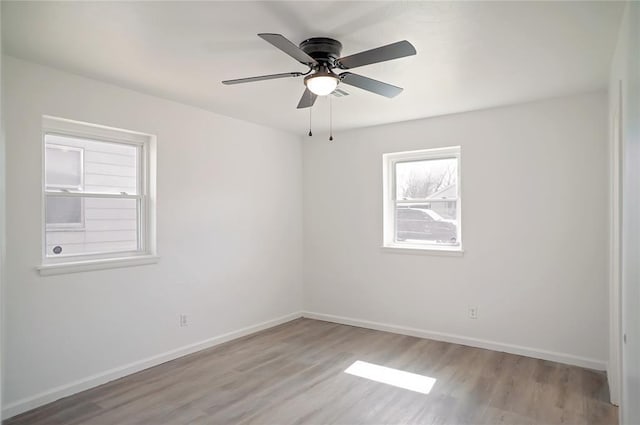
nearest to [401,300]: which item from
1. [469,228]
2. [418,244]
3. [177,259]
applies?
[418,244]

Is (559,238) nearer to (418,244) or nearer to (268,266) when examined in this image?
(418,244)

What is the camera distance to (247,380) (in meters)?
3.39

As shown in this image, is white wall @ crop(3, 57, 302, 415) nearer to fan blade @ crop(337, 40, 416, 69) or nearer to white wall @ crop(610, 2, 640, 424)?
fan blade @ crop(337, 40, 416, 69)

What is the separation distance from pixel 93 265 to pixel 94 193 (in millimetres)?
632

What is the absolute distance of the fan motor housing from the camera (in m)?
2.45

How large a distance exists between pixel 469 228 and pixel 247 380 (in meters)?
2.77

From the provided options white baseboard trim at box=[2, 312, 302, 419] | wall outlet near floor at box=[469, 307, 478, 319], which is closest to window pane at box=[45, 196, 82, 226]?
white baseboard trim at box=[2, 312, 302, 419]

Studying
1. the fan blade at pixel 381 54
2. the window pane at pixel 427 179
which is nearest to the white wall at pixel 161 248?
the window pane at pixel 427 179

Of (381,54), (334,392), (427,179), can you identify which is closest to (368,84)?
(381,54)

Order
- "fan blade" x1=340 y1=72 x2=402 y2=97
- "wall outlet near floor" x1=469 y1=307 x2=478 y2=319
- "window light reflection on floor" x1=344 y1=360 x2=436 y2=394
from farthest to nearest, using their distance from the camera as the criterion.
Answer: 1. "wall outlet near floor" x1=469 y1=307 x2=478 y2=319
2. "window light reflection on floor" x1=344 y1=360 x2=436 y2=394
3. "fan blade" x1=340 y1=72 x2=402 y2=97

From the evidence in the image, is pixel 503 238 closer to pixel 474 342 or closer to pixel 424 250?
pixel 424 250

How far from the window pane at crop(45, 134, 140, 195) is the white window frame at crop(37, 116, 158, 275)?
0.04 meters

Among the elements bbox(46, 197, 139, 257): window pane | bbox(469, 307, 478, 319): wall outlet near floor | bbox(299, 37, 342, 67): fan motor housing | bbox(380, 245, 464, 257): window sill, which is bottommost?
bbox(469, 307, 478, 319): wall outlet near floor

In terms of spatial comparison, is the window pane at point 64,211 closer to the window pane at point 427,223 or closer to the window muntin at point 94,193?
the window muntin at point 94,193
